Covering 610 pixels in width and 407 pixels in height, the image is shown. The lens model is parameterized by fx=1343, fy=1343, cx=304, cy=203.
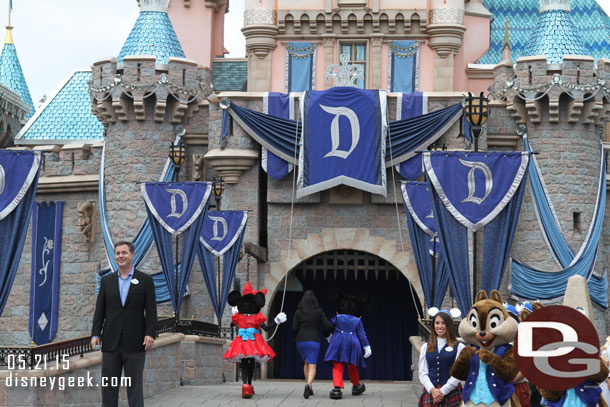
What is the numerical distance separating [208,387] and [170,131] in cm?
898

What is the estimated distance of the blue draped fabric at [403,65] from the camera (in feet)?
91.3

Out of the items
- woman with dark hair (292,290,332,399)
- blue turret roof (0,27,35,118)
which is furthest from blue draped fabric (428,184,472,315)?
blue turret roof (0,27,35,118)

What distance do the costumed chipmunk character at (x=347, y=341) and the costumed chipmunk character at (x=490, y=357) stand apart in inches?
202

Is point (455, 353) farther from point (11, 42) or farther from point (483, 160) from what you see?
point (11, 42)

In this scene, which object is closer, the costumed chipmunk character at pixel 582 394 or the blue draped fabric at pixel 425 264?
the costumed chipmunk character at pixel 582 394

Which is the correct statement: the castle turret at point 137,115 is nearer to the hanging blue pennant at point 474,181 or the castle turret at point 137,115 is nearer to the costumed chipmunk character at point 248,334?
the costumed chipmunk character at point 248,334

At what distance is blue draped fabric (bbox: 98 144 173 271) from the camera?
24.4 m

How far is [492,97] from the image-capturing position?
82.8 feet

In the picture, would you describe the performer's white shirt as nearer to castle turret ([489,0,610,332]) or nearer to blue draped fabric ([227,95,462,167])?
blue draped fabric ([227,95,462,167])

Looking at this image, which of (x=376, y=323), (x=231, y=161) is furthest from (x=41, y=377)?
(x=376, y=323)

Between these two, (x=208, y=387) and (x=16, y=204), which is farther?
(x=208, y=387)

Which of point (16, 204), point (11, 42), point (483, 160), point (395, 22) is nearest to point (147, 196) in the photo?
point (16, 204)

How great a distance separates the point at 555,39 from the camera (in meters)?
25.3

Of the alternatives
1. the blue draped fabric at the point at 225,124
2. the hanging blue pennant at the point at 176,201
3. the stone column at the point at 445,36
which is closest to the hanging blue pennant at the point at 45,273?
the blue draped fabric at the point at 225,124
